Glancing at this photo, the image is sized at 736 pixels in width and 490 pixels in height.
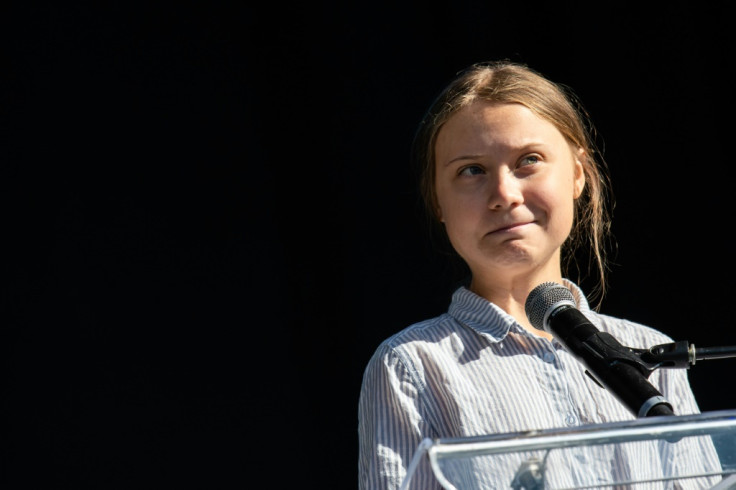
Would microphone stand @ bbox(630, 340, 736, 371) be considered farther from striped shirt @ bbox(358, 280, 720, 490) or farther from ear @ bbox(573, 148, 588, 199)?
ear @ bbox(573, 148, 588, 199)

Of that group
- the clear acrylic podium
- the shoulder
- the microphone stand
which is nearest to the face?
the shoulder

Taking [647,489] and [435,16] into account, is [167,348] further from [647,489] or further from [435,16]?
[647,489]

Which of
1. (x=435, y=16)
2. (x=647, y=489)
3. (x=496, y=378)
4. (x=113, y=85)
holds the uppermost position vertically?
(x=435, y=16)

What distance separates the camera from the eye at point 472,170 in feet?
4.40

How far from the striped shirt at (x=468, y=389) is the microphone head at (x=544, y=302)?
7.1 inches

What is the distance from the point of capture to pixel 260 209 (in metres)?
1.85

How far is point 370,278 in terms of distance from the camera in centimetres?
191

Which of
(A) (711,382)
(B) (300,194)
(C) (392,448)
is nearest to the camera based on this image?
(C) (392,448)

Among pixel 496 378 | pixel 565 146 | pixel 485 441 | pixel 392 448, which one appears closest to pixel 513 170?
pixel 565 146

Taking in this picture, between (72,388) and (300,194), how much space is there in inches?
21.2

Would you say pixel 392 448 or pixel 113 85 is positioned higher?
pixel 113 85

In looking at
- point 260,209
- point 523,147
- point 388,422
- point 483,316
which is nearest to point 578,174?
point 523,147

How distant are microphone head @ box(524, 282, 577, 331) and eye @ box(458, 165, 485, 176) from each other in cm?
36

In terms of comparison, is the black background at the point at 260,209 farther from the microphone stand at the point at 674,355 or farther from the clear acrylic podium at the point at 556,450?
the clear acrylic podium at the point at 556,450
